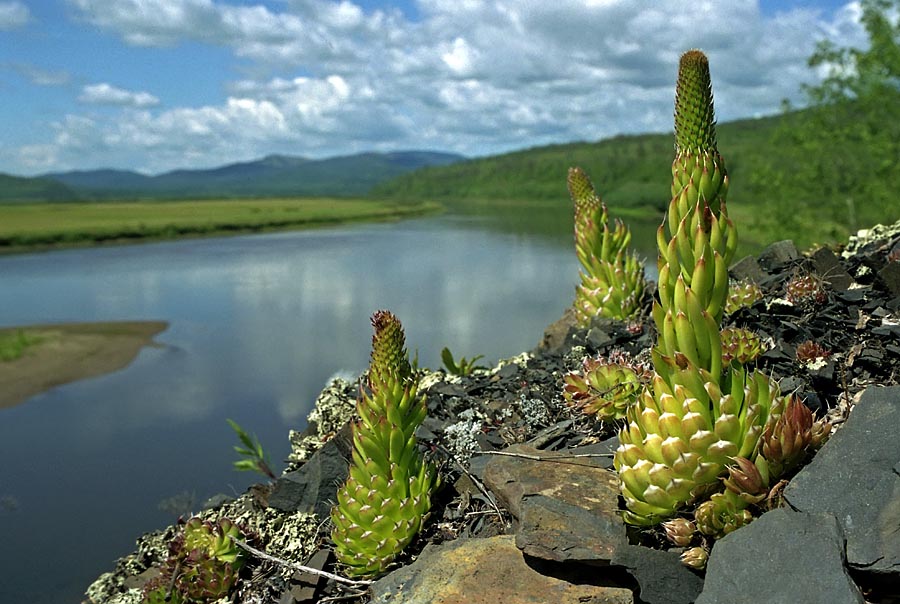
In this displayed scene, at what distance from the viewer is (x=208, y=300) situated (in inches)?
1934

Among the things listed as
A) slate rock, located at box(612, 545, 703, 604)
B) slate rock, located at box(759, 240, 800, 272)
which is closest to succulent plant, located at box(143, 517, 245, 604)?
slate rock, located at box(612, 545, 703, 604)

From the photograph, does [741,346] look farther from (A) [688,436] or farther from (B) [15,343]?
(B) [15,343]

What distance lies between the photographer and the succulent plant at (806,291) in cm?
709

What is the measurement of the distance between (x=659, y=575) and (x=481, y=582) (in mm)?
1049

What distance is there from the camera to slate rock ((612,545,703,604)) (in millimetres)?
3959

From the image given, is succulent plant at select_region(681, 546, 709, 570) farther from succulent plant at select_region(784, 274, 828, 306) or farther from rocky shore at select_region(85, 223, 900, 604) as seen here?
succulent plant at select_region(784, 274, 828, 306)

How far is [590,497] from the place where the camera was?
4.71 meters

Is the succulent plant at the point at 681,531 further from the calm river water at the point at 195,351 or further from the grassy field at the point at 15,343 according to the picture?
the grassy field at the point at 15,343

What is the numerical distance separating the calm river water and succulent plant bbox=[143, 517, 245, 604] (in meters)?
1.06

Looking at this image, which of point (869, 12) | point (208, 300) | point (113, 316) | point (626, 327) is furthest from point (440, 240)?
point (626, 327)

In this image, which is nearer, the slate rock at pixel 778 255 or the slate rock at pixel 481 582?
the slate rock at pixel 481 582

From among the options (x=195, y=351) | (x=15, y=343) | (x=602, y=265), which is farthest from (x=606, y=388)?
(x=15, y=343)

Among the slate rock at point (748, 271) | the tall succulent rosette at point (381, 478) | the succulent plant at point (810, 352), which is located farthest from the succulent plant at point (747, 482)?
the slate rock at point (748, 271)

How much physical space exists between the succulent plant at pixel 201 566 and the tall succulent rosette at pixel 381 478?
1.15 metres
